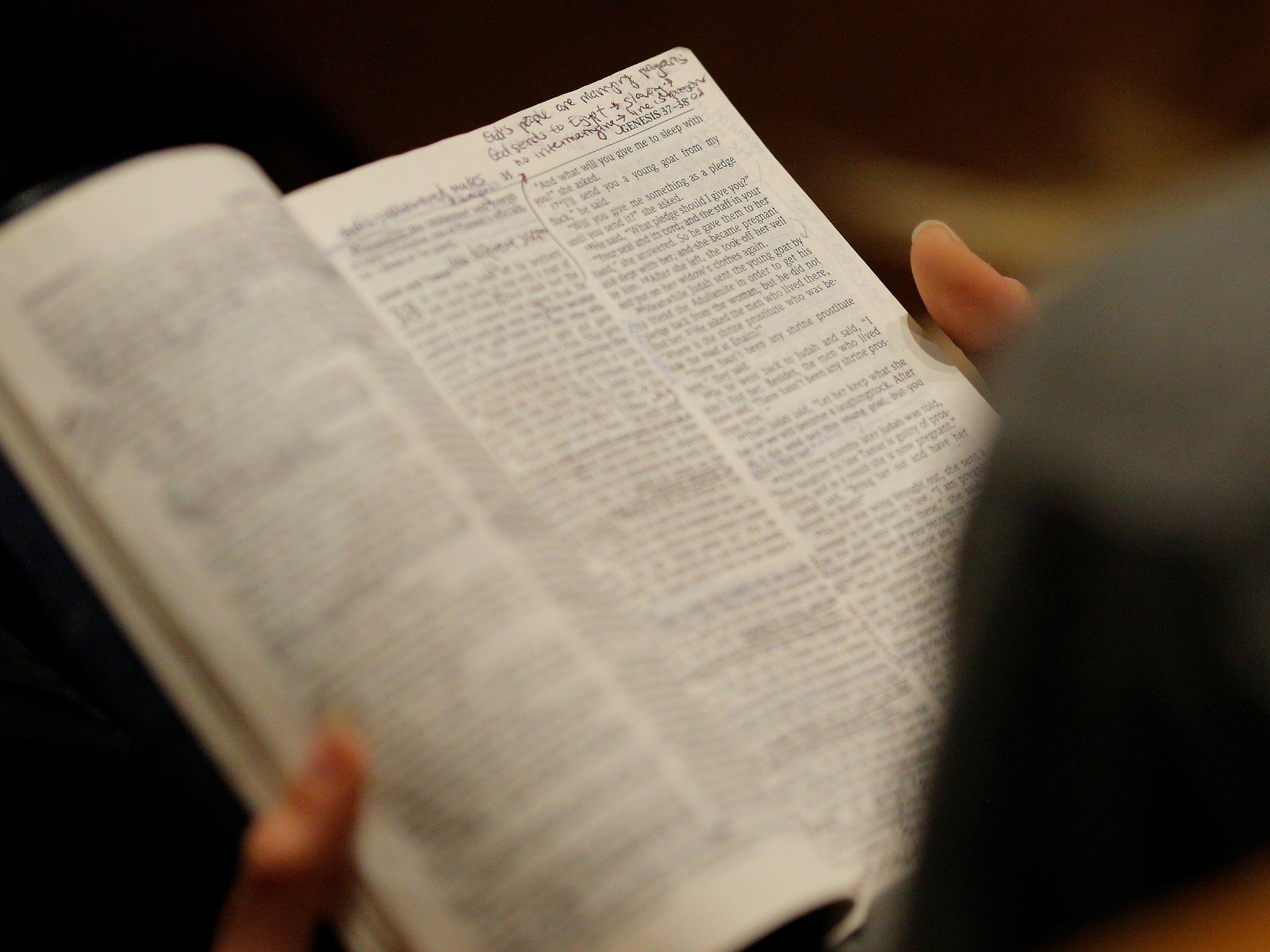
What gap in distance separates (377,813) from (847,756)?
164 mm

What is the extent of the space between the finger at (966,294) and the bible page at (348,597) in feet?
0.80

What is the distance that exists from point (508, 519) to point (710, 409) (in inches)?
4.5

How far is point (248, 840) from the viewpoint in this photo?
29 centimetres

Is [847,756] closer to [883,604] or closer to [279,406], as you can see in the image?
[883,604]

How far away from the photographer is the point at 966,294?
0.45 metres

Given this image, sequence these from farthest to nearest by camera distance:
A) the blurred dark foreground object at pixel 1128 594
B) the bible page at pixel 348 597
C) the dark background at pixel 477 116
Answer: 1. the dark background at pixel 477 116
2. the bible page at pixel 348 597
3. the blurred dark foreground object at pixel 1128 594

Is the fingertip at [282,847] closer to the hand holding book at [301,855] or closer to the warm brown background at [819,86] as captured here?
the hand holding book at [301,855]

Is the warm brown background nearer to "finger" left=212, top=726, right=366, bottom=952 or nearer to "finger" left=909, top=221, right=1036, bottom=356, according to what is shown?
"finger" left=909, top=221, right=1036, bottom=356

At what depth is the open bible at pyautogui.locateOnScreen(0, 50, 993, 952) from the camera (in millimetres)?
281

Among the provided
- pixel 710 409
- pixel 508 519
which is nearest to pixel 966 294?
pixel 710 409

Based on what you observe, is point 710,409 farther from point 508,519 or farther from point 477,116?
point 477,116

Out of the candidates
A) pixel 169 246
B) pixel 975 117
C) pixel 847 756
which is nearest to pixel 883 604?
pixel 847 756

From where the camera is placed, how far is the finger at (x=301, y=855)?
0.27m

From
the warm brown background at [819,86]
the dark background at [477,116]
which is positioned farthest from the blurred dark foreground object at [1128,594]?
the warm brown background at [819,86]
